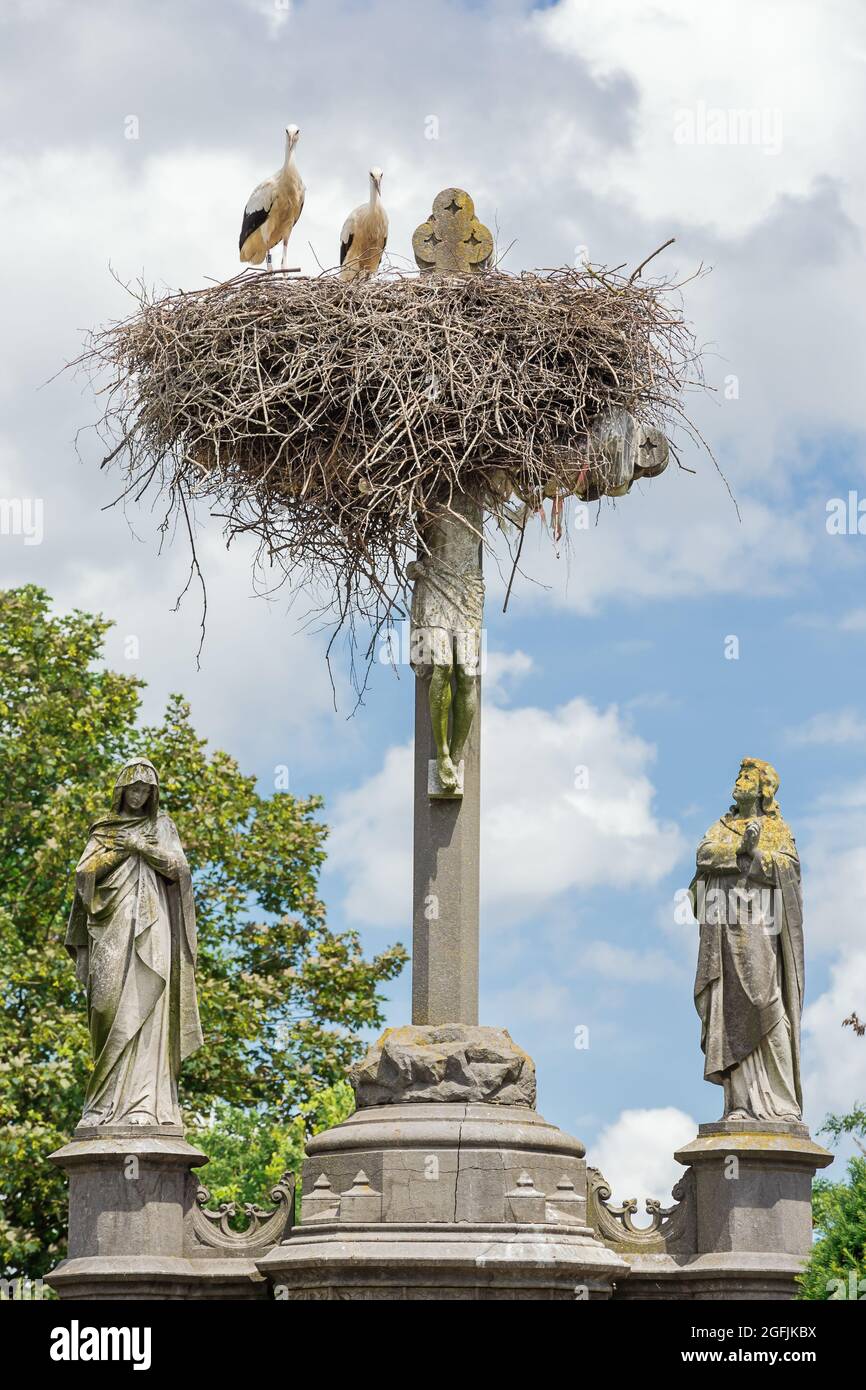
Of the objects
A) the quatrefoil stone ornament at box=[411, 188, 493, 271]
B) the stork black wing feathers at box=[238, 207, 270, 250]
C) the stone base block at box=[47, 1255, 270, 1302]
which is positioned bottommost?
the stone base block at box=[47, 1255, 270, 1302]

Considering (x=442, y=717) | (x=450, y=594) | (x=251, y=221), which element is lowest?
(x=442, y=717)

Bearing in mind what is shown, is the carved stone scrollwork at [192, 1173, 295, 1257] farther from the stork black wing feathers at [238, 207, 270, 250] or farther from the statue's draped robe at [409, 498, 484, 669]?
the stork black wing feathers at [238, 207, 270, 250]

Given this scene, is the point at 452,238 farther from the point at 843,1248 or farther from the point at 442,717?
the point at 843,1248

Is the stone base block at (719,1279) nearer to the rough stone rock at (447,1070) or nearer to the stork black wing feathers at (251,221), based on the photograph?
the rough stone rock at (447,1070)

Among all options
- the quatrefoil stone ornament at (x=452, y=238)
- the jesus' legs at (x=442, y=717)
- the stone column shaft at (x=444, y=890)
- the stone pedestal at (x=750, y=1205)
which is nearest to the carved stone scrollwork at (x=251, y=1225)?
the stone column shaft at (x=444, y=890)

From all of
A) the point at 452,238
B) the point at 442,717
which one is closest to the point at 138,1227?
the point at 442,717

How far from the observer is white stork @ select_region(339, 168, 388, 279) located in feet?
42.7

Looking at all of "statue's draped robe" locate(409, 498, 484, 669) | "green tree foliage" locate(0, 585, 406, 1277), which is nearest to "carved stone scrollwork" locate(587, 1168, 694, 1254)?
"statue's draped robe" locate(409, 498, 484, 669)

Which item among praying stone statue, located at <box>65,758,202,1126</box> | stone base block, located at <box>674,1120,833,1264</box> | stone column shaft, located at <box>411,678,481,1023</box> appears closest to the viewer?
stone base block, located at <box>674,1120,833,1264</box>

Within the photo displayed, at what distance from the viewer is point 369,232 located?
13.1m

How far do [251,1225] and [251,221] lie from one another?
18.6 feet

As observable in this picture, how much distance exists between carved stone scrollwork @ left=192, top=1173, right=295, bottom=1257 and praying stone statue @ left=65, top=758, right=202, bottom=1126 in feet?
1.61

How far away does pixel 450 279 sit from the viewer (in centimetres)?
1212
